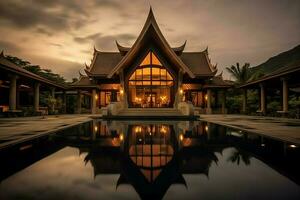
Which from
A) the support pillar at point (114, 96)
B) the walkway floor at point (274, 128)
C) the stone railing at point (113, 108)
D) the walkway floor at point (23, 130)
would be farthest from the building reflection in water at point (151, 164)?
the support pillar at point (114, 96)

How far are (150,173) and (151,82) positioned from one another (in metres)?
19.3

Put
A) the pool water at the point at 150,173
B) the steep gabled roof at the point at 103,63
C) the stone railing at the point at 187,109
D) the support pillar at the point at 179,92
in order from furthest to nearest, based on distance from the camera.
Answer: the steep gabled roof at the point at 103,63 → the support pillar at the point at 179,92 → the stone railing at the point at 187,109 → the pool water at the point at 150,173

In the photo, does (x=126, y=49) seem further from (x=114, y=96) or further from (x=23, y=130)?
(x=23, y=130)

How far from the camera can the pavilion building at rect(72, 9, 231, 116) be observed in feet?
64.2

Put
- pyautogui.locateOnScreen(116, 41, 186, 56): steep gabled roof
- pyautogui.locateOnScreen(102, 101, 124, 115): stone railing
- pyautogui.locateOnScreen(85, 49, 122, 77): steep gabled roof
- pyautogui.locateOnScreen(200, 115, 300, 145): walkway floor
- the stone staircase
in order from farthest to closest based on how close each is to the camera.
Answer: pyautogui.locateOnScreen(85, 49, 122, 77): steep gabled roof
pyautogui.locateOnScreen(116, 41, 186, 56): steep gabled roof
the stone staircase
pyautogui.locateOnScreen(102, 101, 124, 115): stone railing
pyautogui.locateOnScreen(200, 115, 300, 145): walkway floor

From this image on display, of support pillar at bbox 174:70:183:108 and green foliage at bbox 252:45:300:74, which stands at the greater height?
green foliage at bbox 252:45:300:74

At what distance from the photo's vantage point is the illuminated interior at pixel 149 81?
2231cm

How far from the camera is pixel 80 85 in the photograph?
978 inches

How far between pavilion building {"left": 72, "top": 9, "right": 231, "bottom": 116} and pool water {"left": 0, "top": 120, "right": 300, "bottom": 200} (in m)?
12.4

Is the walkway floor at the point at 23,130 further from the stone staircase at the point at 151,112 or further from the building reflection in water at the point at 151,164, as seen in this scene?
the stone staircase at the point at 151,112

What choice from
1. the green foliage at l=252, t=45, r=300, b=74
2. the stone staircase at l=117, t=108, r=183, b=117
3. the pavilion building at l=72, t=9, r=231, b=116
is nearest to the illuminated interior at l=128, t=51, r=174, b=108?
the pavilion building at l=72, t=9, r=231, b=116

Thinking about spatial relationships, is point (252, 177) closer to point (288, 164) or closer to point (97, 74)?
point (288, 164)

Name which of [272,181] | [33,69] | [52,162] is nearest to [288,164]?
[272,181]

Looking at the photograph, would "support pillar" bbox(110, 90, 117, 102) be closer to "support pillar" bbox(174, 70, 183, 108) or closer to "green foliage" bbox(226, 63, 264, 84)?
"support pillar" bbox(174, 70, 183, 108)
